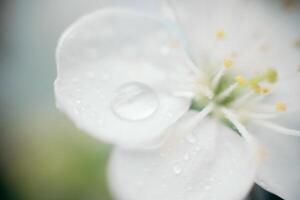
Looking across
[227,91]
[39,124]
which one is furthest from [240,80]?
[39,124]

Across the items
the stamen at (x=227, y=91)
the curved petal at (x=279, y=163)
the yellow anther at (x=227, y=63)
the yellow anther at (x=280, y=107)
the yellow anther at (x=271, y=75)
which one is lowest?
the curved petal at (x=279, y=163)

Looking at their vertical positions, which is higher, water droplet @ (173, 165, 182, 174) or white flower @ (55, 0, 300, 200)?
white flower @ (55, 0, 300, 200)

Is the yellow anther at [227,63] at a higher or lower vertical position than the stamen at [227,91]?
higher

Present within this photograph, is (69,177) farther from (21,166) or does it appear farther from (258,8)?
(258,8)

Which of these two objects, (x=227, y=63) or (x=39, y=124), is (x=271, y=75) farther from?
(x=39, y=124)

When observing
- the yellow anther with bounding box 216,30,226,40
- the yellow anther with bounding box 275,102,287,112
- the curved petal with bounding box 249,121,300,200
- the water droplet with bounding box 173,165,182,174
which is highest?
the yellow anther with bounding box 216,30,226,40
